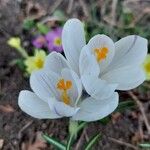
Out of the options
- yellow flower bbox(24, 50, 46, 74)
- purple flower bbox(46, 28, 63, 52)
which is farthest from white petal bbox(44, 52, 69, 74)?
purple flower bbox(46, 28, 63, 52)

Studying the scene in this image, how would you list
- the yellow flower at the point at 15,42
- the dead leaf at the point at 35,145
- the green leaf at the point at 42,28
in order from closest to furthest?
the dead leaf at the point at 35,145, the yellow flower at the point at 15,42, the green leaf at the point at 42,28

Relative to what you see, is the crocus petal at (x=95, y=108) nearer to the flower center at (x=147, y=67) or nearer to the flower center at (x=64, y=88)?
the flower center at (x=64, y=88)

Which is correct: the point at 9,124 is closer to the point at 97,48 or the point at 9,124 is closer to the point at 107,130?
the point at 107,130

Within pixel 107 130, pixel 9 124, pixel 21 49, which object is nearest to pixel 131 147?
pixel 107 130

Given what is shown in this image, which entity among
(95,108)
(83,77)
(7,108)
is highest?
(83,77)

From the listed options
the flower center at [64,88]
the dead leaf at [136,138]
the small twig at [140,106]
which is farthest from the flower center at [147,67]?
the flower center at [64,88]

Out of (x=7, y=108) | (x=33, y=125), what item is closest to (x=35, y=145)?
(x=33, y=125)

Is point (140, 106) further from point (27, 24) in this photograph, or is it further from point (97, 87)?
point (97, 87)
